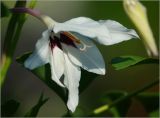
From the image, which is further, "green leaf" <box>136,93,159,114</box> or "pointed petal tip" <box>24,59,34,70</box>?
"green leaf" <box>136,93,159,114</box>

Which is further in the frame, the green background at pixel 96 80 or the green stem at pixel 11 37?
the green background at pixel 96 80

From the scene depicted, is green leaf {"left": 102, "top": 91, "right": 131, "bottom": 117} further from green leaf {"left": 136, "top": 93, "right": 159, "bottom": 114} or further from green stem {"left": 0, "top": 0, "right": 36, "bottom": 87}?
green stem {"left": 0, "top": 0, "right": 36, "bottom": 87}

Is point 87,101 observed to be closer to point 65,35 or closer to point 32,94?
point 32,94

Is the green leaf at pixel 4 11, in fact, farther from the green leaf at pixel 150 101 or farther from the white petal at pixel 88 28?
the green leaf at pixel 150 101

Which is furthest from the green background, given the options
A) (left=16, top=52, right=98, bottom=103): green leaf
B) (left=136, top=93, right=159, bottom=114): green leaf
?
(left=16, top=52, right=98, bottom=103): green leaf

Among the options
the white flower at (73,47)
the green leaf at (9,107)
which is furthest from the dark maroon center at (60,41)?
the green leaf at (9,107)

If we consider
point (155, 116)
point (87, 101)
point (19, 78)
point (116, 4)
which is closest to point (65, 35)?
point (155, 116)

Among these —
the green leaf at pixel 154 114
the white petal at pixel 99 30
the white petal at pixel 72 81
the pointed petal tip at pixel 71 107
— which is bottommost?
the green leaf at pixel 154 114
